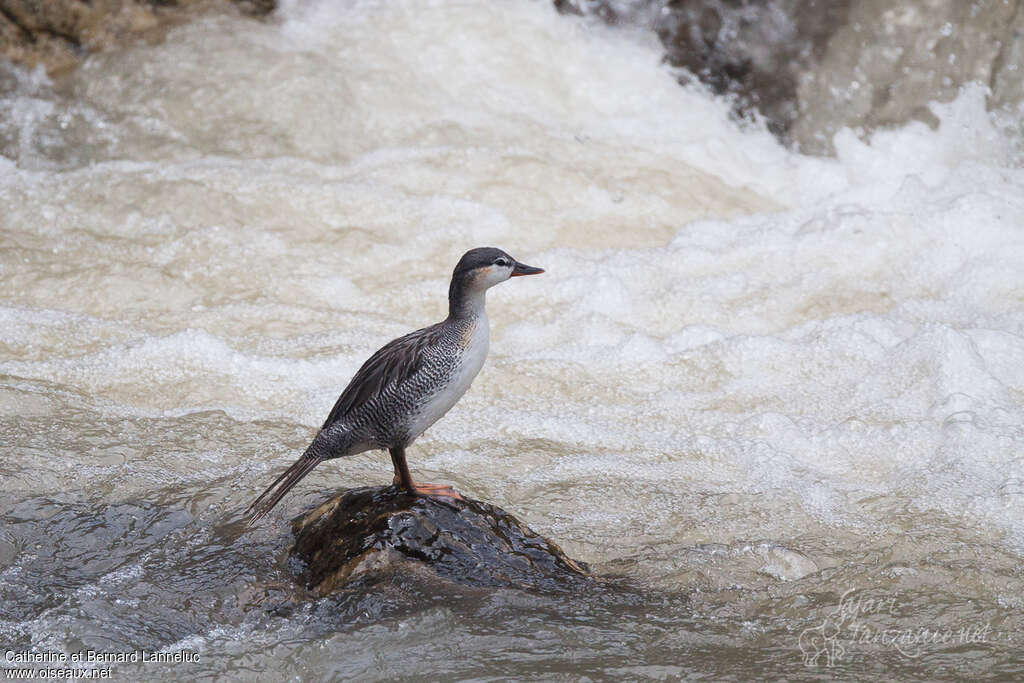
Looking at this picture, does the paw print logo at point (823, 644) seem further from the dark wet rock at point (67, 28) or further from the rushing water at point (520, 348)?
the dark wet rock at point (67, 28)

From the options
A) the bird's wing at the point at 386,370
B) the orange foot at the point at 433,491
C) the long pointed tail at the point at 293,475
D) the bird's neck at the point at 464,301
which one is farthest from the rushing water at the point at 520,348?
the bird's neck at the point at 464,301

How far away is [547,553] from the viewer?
4082 mm

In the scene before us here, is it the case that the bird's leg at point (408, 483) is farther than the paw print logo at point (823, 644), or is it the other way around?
the bird's leg at point (408, 483)

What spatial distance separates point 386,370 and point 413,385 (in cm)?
14

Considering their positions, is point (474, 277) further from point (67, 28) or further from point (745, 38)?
point (67, 28)

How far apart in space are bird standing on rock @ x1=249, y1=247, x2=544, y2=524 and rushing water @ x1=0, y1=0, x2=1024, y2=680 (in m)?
0.49

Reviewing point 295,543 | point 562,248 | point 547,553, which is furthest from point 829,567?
point 562,248

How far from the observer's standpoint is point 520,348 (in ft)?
22.4

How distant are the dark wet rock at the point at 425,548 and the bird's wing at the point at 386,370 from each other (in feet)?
1.19

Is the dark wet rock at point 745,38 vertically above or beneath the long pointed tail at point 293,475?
above

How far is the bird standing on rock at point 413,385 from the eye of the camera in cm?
402

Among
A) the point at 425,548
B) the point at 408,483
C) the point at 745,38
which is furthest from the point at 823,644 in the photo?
the point at 745,38

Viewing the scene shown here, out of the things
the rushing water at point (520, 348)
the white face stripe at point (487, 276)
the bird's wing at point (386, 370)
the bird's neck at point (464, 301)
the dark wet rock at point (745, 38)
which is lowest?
the rushing water at point (520, 348)

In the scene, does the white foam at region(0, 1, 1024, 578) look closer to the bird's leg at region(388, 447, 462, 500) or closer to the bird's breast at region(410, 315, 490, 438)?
the bird's leg at region(388, 447, 462, 500)
